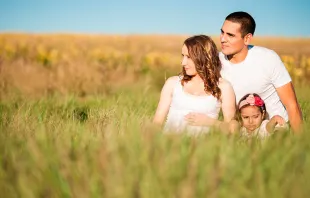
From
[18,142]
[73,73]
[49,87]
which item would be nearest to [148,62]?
[73,73]

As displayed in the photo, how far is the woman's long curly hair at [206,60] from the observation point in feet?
10.6

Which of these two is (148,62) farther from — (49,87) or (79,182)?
(79,182)

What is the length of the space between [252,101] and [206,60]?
24.3 inches

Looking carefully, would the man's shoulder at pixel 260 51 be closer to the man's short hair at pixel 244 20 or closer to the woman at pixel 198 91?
the man's short hair at pixel 244 20

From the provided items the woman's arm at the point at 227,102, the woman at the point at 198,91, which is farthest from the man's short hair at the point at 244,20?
the woman's arm at the point at 227,102

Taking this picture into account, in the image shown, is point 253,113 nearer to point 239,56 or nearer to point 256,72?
point 256,72

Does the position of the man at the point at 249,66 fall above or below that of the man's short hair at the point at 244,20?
below

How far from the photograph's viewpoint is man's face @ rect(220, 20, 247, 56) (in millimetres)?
3686

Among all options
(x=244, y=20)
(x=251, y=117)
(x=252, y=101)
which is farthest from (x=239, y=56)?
(x=251, y=117)

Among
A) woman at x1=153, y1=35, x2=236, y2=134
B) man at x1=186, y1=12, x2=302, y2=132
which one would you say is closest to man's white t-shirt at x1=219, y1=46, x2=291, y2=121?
man at x1=186, y1=12, x2=302, y2=132

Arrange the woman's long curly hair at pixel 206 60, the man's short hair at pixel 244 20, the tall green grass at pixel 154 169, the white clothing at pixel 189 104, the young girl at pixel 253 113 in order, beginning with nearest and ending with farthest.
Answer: the tall green grass at pixel 154 169
the woman's long curly hair at pixel 206 60
the white clothing at pixel 189 104
the young girl at pixel 253 113
the man's short hair at pixel 244 20

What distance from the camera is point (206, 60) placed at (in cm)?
329

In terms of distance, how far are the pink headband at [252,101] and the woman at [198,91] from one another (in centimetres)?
31

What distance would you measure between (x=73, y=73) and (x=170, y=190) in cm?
607
